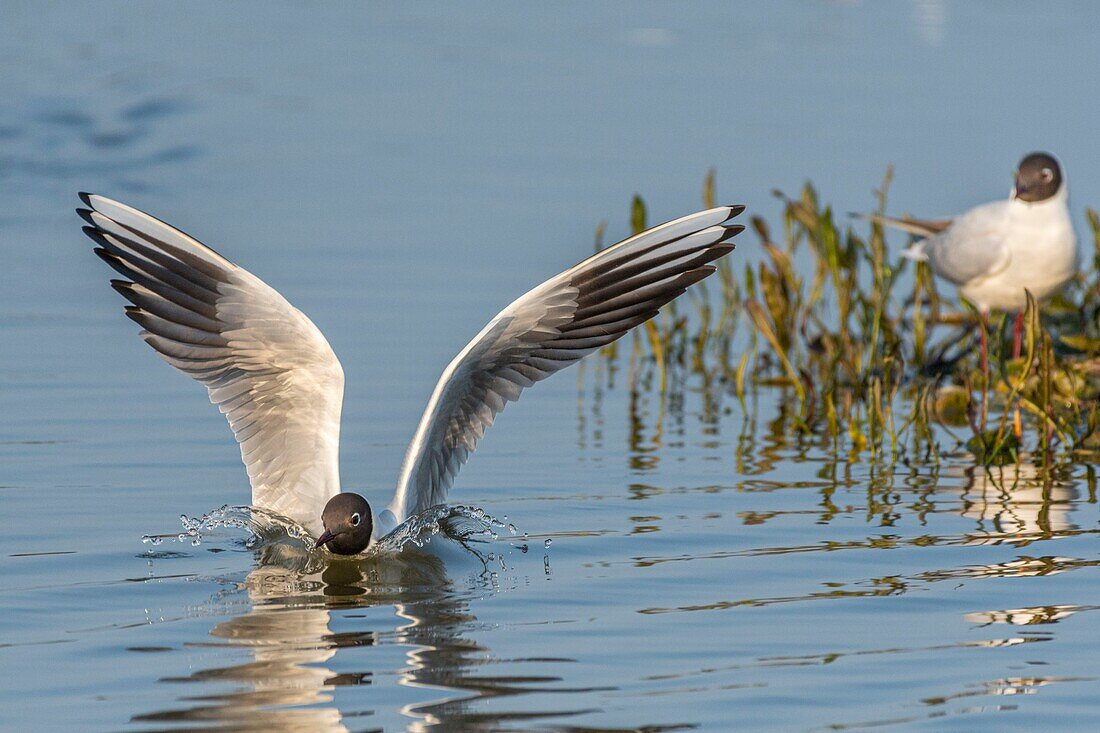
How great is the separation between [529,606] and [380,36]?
16.6 metres

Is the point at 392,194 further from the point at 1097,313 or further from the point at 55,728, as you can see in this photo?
the point at 55,728

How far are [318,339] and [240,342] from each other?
15.5 inches

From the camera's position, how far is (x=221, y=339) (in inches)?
302

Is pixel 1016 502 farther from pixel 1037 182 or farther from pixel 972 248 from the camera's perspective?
pixel 1037 182

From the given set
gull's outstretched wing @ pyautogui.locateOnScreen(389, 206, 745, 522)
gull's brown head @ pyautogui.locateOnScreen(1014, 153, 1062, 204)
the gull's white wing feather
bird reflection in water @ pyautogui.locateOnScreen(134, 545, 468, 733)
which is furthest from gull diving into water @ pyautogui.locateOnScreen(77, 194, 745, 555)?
gull's brown head @ pyautogui.locateOnScreen(1014, 153, 1062, 204)

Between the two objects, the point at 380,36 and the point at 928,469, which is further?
the point at 380,36

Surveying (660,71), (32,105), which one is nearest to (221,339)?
(32,105)

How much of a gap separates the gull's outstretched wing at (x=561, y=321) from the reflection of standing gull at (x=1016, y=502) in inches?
65.0

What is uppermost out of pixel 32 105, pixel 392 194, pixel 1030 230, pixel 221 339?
pixel 32 105

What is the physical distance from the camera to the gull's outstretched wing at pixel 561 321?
7461 mm

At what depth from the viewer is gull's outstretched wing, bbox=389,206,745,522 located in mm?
7461

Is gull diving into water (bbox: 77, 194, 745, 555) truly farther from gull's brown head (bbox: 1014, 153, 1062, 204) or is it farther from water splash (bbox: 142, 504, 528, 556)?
gull's brown head (bbox: 1014, 153, 1062, 204)

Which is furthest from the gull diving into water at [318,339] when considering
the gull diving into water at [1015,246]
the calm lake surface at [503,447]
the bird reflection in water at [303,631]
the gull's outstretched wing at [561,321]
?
the gull diving into water at [1015,246]

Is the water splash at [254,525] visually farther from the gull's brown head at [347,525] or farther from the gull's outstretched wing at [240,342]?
the gull's brown head at [347,525]
